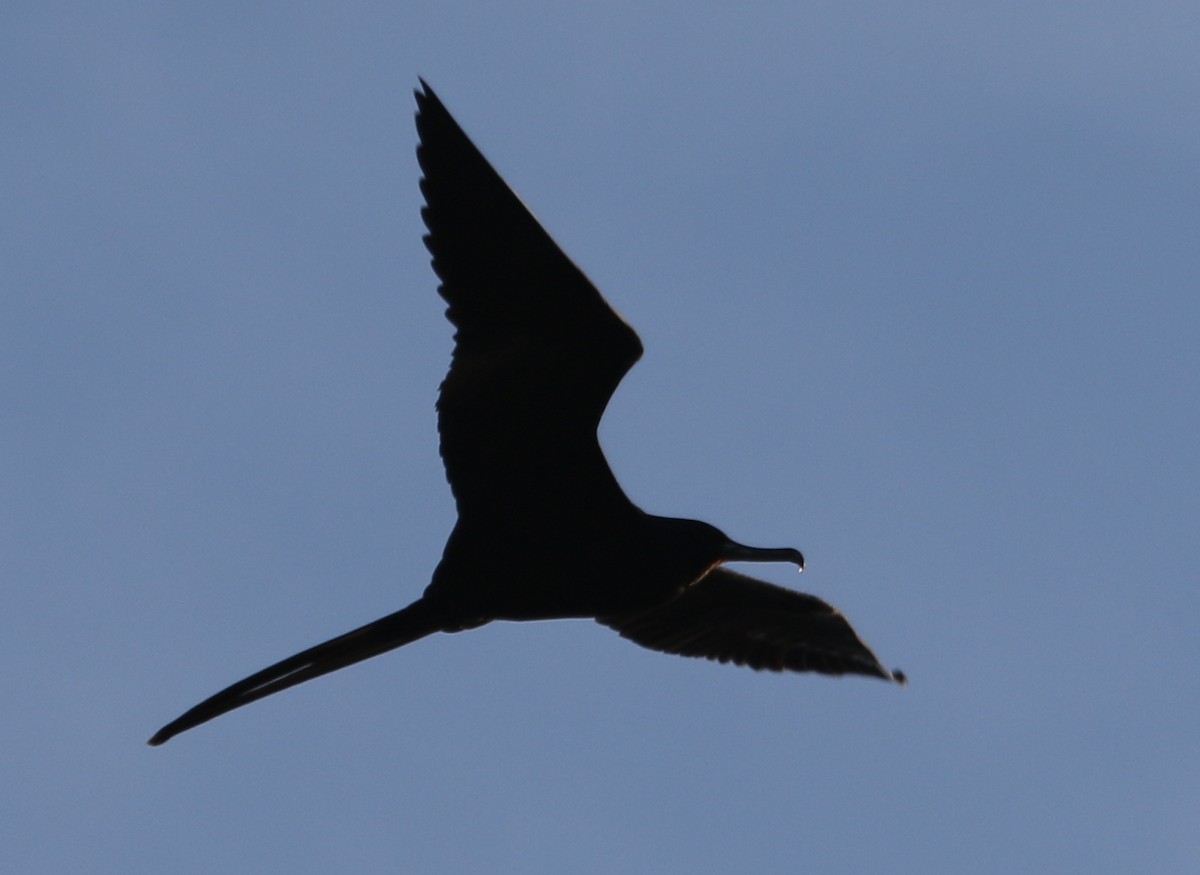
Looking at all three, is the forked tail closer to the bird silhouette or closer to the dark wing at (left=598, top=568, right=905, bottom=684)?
the bird silhouette

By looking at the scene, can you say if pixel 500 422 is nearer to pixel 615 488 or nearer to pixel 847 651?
pixel 615 488

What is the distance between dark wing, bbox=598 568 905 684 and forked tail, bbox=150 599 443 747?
1.66 m

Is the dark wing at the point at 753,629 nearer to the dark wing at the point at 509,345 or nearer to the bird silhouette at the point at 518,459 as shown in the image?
the bird silhouette at the point at 518,459

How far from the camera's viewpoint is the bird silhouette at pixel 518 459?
7660 millimetres

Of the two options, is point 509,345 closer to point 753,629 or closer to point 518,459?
point 518,459

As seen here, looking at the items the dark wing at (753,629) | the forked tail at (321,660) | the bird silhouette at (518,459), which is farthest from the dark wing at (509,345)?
the dark wing at (753,629)

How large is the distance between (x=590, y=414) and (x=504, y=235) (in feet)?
2.95

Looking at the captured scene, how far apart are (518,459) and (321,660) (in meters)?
1.24

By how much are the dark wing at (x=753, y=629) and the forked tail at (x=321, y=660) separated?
1.66m

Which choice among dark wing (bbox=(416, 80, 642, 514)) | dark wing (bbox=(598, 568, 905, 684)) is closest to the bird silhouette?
dark wing (bbox=(416, 80, 642, 514))

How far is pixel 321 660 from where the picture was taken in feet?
26.2


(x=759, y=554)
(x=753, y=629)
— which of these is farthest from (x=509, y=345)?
(x=753, y=629)

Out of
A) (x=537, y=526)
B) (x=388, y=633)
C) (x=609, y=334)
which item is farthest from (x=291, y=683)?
(x=609, y=334)

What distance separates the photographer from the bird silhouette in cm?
766
